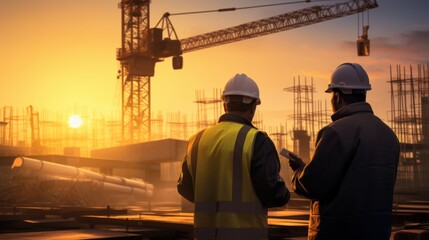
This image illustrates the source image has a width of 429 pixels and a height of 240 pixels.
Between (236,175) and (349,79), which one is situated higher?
(349,79)

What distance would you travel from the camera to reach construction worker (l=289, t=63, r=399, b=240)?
3.85 metres

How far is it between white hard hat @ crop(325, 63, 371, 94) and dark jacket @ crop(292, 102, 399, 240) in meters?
0.28

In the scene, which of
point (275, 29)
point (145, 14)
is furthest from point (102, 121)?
point (275, 29)

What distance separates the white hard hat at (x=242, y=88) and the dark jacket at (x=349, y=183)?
0.55 m

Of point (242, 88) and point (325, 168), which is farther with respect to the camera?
point (242, 88)

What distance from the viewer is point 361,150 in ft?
12.9

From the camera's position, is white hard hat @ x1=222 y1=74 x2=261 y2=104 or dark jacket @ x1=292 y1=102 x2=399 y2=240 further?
white hard hat @ x1=222 y1=74 x2=261 y2=104

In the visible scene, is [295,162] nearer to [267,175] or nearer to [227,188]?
[267,175]

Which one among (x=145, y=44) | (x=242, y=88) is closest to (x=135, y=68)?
(x=145, y=44)

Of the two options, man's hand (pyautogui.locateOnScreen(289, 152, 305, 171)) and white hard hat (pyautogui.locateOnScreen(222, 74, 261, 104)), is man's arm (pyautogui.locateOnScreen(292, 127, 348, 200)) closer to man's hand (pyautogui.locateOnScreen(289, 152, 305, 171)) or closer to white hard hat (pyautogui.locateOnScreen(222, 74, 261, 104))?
man's hand (pyautogui.locateOnScreen(289, 152, 305, 171))

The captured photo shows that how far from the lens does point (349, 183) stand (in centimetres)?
387

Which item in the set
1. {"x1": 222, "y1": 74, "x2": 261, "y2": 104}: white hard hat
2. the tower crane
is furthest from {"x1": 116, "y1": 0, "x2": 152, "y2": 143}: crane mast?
{"x1": 222, "y1": 74, "x2": 261, "y2": 104}: white hard hat

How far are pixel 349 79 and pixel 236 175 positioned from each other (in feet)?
3.05

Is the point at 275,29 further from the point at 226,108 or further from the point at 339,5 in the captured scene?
the point at 226,108
